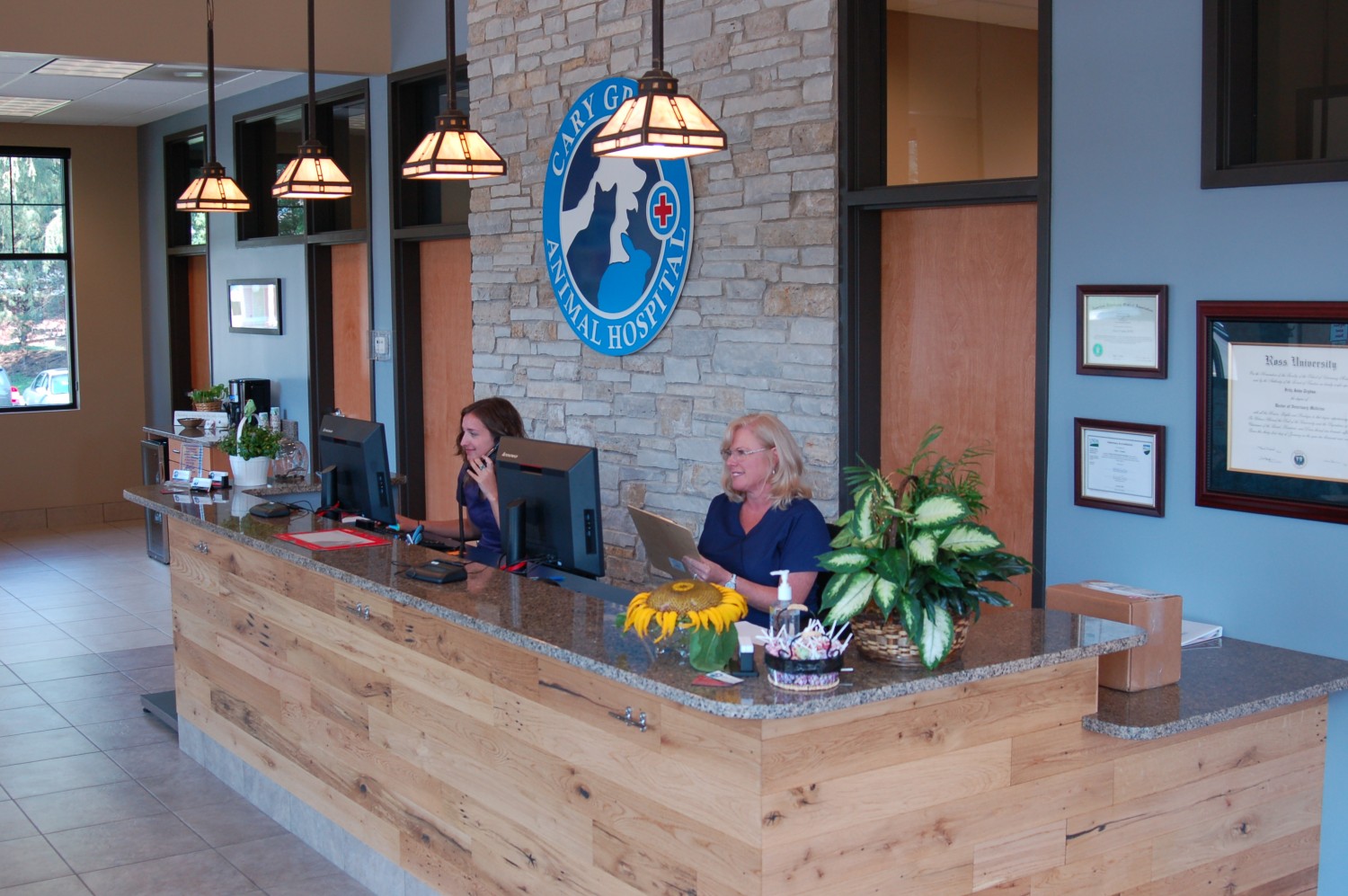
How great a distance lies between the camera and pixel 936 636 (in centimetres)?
277

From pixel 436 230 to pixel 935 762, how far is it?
16.7 ft

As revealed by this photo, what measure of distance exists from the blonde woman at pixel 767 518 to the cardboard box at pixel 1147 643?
92 cm

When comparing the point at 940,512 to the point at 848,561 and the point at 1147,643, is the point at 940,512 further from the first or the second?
the point at 1147,643

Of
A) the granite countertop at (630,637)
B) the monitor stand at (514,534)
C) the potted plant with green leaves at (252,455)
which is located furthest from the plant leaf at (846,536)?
the potted plant with green leaves at (252,455)

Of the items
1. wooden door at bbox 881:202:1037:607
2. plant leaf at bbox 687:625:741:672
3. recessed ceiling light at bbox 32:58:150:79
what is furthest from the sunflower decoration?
recessed ceiling light at bbox 32:58:150:79

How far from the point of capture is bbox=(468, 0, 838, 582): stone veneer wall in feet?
16.3

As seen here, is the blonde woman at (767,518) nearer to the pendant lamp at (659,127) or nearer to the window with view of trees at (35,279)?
the pendant lamp at (659,127)

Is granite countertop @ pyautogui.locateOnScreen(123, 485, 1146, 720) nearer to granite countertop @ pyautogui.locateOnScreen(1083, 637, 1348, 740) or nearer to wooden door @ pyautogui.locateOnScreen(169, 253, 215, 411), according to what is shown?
granite countertop @ pyautogui.locateOnScreen(1083, 637, 1348, 740)

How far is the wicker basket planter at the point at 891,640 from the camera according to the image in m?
2.82

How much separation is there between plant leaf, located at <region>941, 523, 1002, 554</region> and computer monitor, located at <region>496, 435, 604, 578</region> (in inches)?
50.5

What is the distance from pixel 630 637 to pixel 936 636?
2.29 feet

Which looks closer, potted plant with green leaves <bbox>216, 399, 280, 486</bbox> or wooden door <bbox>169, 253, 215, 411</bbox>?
potted plant with green leaves <bbox>216, 399, 280, 486</bbox>

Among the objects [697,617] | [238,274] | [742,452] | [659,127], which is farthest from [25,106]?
[697,617]

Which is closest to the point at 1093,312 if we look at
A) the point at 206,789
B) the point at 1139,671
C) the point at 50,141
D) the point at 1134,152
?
the point at 1134,152
